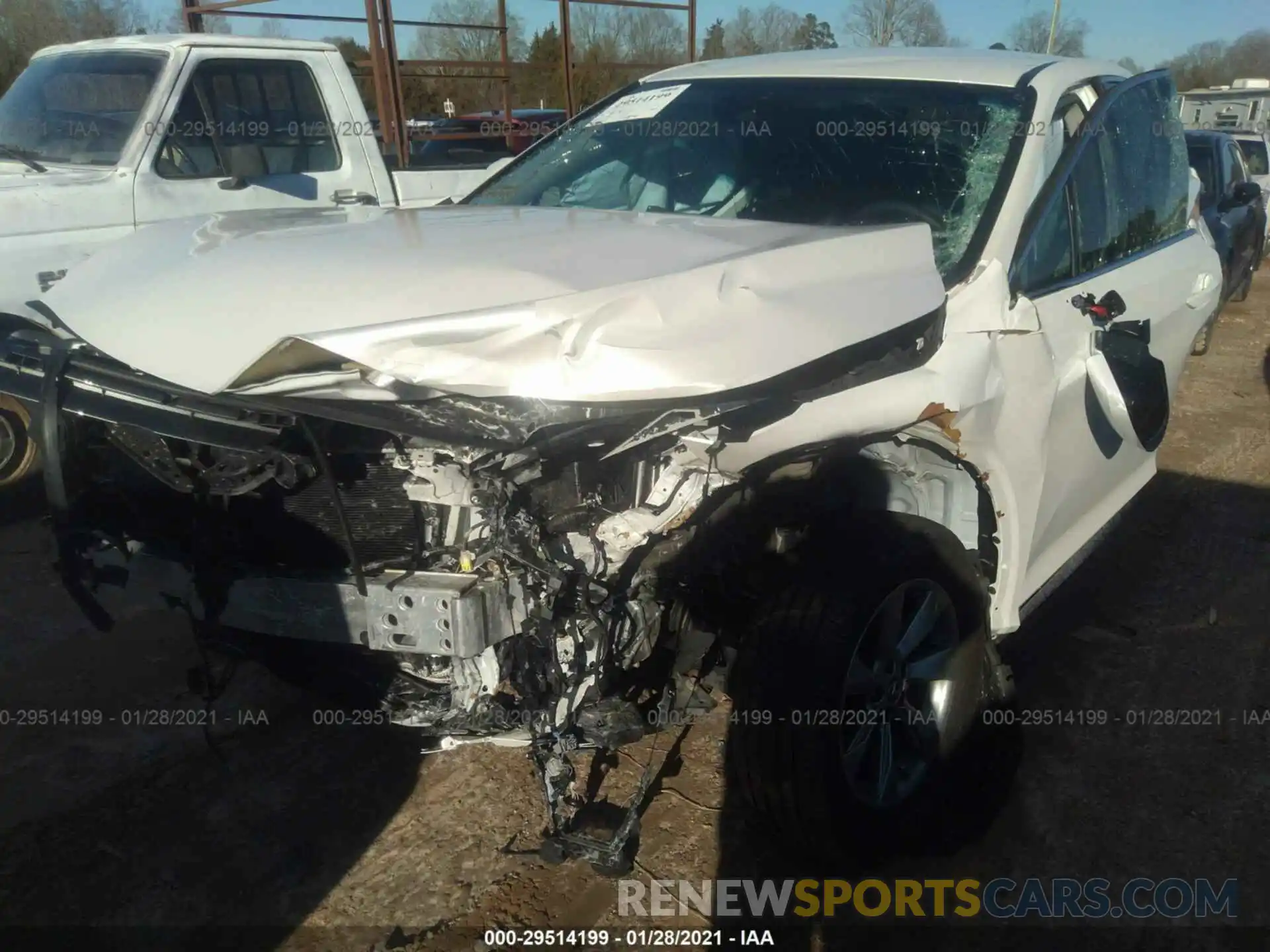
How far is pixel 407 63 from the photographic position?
800 cm

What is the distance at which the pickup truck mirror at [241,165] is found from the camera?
16.2 feet

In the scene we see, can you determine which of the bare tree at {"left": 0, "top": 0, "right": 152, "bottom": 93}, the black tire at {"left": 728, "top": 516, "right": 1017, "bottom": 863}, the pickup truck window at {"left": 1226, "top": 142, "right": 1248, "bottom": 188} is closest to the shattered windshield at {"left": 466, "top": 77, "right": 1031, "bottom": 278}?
the black tire at {"left": 728, "top": 516, "right": 1017, "bottom": 863}

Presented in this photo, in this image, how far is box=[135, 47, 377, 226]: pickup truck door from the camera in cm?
505

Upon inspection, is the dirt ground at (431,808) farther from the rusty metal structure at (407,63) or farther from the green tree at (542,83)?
the green tree at (542,83)

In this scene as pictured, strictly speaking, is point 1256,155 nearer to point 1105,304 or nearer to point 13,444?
point 1105,304

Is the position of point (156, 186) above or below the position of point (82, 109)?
below

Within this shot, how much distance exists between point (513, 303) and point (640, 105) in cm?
204

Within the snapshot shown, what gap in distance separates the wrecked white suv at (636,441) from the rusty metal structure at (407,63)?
4.72m

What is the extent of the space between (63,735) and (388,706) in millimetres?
1326

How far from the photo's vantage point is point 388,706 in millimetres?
2562

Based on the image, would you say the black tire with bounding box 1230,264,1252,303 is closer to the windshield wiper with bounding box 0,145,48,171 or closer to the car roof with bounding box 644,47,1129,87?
the car roof with bounding box 644,47,1129,87

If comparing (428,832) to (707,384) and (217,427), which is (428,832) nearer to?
(217,427)

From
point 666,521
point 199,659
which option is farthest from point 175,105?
point 666,521

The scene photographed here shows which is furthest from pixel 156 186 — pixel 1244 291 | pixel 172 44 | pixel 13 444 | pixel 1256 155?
pixel 1256 155
